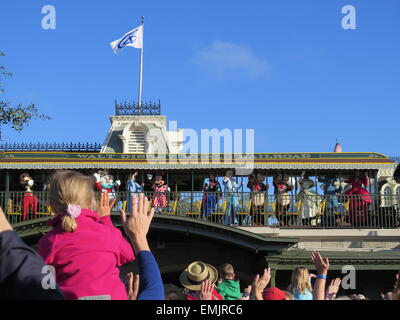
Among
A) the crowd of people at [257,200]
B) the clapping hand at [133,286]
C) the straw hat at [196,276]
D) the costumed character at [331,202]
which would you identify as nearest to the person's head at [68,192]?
the clapping hand at [133,286]

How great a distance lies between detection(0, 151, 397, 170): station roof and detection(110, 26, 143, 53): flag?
35.8 feet

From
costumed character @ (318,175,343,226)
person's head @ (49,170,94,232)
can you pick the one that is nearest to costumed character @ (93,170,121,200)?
costumed character @ (318,175,343,226)

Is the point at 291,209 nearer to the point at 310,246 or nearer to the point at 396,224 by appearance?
the point at 310,246

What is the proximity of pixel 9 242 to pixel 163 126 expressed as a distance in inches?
945

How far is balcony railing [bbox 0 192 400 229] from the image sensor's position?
56.2 feet

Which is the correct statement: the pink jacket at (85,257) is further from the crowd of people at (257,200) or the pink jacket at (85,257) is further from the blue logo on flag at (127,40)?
the blue logo on flag at (127,40)

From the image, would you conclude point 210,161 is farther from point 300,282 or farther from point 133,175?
point 300,282

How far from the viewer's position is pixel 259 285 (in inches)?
206

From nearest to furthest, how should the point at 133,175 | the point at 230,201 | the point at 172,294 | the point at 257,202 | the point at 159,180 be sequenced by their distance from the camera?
the point at 172,294, the point at 230,201, the point at 257,202, the point at 133,175, the point at 159,180

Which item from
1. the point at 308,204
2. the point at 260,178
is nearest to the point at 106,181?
the point at 260,178

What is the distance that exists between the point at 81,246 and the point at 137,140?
22.4 m

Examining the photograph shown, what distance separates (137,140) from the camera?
83.5ft
